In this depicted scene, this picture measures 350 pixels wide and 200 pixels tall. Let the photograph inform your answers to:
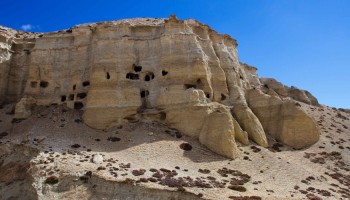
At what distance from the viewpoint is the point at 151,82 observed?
5266cm

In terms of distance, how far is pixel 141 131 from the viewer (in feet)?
154

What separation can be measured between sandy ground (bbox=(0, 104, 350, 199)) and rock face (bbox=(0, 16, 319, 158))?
6.55ft

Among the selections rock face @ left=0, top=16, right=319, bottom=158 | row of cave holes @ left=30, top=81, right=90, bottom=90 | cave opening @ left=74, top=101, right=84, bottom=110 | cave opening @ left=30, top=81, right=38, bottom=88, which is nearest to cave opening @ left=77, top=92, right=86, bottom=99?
rock face @ left=0, top=16, right=319, bottom=158

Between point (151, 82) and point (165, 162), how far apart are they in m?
15.3

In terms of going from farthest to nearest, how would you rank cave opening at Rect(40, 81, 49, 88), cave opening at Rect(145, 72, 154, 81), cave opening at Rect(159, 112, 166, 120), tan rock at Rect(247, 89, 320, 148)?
1. cave opening at Rect(40, 81, 49, 88)
2. cave opening at Rect(145, 72, 154, 81)
3. tan rock at Rect(247, 89, 320, 148)
4. cave opening at Rect(159, 112, 166, 120)

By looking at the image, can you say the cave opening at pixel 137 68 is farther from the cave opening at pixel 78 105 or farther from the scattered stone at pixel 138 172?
the scattered stone at pixel 138 172

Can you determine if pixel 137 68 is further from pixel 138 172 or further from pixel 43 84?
pixel 138 172

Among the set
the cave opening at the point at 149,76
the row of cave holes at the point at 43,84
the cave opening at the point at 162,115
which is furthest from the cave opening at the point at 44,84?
the cave opening at the point at 162,115

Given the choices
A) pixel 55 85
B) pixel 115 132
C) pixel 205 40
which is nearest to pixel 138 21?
pixel 205 40

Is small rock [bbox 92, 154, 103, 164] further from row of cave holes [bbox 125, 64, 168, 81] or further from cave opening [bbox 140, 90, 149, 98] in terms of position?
row of cave holes [bbox 125, 64, 168, 81]

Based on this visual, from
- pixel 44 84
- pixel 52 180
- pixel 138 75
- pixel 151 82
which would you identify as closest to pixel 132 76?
pixel 138 75

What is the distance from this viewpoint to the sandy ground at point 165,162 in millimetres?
35781

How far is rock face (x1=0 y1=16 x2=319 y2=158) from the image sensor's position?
159ft

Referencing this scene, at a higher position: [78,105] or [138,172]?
[78,105]
